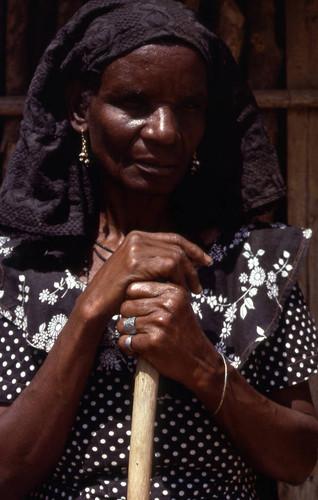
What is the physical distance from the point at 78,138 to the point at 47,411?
933mm

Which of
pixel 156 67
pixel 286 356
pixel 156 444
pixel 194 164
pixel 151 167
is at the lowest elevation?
pixel 156 444

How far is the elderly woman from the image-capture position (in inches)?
82.4

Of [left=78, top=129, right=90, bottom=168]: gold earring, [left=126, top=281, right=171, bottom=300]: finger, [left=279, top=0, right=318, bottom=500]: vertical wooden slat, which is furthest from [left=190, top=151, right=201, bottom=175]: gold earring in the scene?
[left=279, top=0, right=318, bottom=500]: vertical wooden slat

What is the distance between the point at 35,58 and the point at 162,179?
132cm

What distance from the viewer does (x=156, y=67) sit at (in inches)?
87.2

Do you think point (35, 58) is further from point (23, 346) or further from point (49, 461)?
point (49, 461)

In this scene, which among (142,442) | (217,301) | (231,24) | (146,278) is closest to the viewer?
(142,442)

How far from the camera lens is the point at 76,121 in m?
2.47

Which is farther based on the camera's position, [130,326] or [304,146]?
[304,146]

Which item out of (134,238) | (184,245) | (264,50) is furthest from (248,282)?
(264,50)

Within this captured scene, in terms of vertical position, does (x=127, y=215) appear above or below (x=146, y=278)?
below

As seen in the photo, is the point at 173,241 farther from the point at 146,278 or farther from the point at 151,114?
the point at 151,114

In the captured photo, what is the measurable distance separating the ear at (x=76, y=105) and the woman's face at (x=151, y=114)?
11 centimetres

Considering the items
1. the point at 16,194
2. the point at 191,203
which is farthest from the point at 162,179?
the point at 16,194
